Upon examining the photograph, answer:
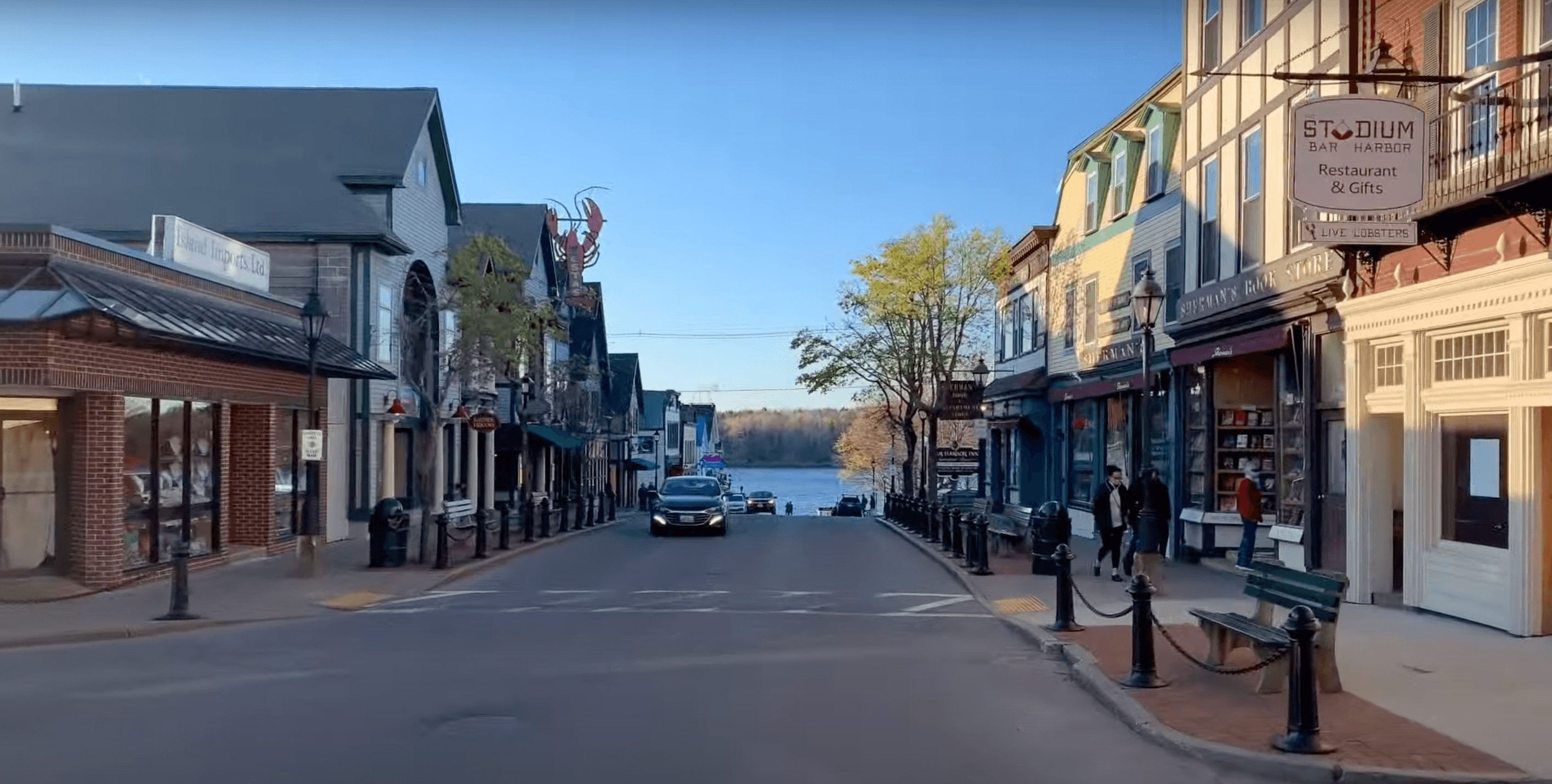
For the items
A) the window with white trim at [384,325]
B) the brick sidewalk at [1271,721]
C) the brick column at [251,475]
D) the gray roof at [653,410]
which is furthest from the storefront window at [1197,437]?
the gray roof at [653,410]

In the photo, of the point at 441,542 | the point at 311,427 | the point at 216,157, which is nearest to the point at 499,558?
the point at 441,542

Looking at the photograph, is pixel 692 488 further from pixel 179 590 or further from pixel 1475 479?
pixel 1475 479

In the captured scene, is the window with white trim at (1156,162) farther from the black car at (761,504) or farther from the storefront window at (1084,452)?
the black car at (761,504)

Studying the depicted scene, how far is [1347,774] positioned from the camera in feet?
25.1

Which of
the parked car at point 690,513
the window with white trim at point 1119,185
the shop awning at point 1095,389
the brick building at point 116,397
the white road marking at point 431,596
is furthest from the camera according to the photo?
the parked car at point 690,513

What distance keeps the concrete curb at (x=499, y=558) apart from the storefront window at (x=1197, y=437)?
38.6 ft

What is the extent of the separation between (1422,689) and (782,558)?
16.0m

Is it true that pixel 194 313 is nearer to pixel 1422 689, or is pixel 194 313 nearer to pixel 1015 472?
pixel 1422 689

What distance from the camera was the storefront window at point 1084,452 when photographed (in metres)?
30.0

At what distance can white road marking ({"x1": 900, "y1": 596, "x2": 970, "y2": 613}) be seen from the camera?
54.7 feet

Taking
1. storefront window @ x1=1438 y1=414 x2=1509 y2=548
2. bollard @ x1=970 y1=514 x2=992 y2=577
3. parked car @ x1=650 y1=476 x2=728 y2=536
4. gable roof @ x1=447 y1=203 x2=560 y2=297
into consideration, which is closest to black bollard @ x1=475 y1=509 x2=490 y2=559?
bollard @ x1=970 y1=514 x2=992 y2=577

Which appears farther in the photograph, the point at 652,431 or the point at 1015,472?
the point at 652,431

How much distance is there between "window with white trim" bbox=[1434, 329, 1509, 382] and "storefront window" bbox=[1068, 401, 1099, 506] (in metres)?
15.7

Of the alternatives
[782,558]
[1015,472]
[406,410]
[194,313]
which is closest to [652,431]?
[1015,472]
